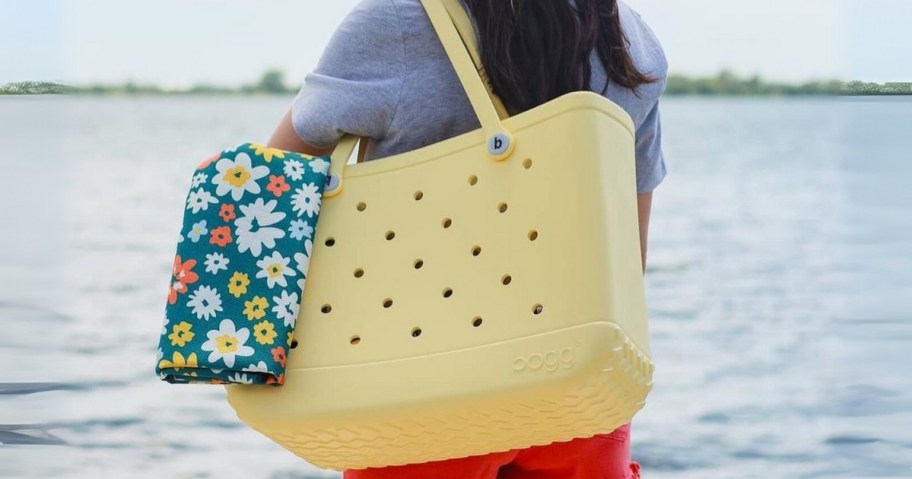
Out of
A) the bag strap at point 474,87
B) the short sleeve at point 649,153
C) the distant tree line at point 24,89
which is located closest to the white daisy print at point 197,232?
the bag strap at point 474,87

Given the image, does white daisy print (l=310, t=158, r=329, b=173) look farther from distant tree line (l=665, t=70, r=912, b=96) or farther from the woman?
distant tree line (l=665, t=70, r=912, b=96)

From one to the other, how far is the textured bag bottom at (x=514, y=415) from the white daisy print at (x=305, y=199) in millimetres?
157

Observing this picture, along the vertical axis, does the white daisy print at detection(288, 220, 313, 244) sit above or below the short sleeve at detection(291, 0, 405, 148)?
below

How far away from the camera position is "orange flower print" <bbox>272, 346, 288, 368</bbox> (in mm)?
968

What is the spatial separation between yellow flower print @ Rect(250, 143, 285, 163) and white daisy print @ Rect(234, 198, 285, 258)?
0.04 meters

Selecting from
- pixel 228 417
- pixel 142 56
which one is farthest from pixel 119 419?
pixel 142 56

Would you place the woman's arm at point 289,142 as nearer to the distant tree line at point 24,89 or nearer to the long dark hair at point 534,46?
the long dark hair at point 534,46

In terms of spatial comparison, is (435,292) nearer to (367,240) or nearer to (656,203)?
(367,240)

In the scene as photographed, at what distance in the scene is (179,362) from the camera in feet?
3.16

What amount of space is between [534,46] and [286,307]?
0.95 ft

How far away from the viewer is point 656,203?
695 centimetres

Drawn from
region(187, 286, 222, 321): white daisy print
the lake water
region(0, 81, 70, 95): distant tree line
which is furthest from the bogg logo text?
Answer: region(0, 81, 70, 95): distant tree line

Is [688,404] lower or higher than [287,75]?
higher

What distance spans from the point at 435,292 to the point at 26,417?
1915 mm
